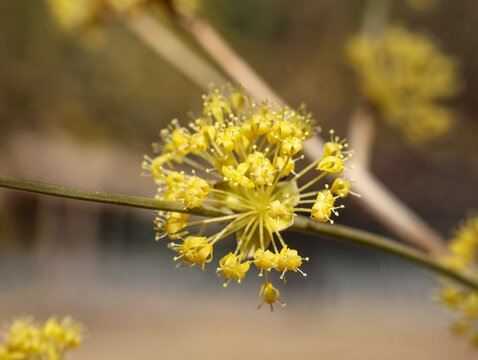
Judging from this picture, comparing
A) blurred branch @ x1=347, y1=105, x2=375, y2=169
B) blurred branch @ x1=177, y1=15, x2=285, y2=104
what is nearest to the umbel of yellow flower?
blurred branch @ x1=177, y1=15, x2=285, y2=104

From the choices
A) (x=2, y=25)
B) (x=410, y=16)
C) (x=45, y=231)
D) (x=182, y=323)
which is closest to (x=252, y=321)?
(x=182, y=323)

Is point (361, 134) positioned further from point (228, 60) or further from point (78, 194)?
point (78, 194)

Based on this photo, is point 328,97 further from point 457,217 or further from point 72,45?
point 72,45

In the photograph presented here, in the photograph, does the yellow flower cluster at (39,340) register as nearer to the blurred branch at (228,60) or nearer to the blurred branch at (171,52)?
the blurred branch at (228,60)

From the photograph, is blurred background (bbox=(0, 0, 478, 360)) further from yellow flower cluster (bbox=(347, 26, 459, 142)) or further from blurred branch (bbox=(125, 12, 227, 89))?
blurred branch (bbox=(125, 12, 227, 89))

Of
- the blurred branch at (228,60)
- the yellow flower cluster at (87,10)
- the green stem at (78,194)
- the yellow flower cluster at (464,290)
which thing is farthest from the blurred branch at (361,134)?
the green stem at (78,194)

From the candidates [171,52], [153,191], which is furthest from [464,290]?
[153,191]
